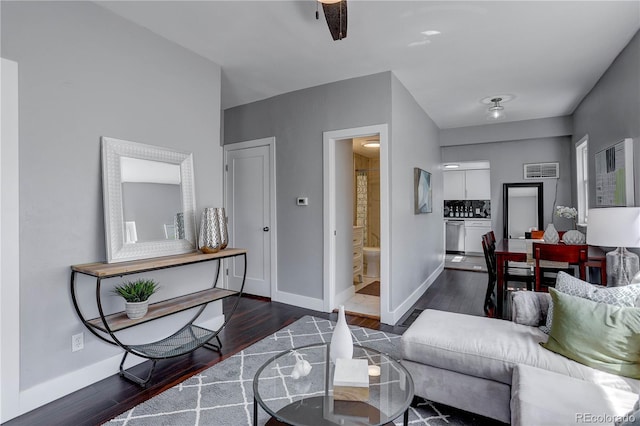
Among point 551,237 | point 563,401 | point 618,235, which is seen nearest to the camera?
point 563,401

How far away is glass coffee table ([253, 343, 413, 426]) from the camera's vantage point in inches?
53.7

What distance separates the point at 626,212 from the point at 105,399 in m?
3.84

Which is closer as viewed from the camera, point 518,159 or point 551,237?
point 551,237

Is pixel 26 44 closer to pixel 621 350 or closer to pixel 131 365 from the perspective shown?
pixel 131 365

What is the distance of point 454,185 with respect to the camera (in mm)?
8375

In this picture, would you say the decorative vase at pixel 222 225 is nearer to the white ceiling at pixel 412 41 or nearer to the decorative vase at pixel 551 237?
the white ceiling at pixel 412 41

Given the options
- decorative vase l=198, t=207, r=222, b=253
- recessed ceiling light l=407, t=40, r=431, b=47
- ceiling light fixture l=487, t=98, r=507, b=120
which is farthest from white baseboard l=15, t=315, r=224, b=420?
ceiling light fixture l=487, t=98, r=507, b=120

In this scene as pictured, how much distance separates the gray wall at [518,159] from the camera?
5547 mm

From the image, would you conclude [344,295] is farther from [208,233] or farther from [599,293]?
[599,293]

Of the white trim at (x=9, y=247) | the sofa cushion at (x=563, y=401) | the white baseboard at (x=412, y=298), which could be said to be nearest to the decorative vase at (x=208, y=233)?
the white trim at (x=9, y=247)

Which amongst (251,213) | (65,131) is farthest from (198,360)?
(251,213)

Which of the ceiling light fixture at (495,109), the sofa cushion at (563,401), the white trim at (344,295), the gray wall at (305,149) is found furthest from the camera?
the ceiling light fixture at (495,109)

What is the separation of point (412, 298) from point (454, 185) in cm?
512

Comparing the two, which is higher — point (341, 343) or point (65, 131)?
point (65, 131)
